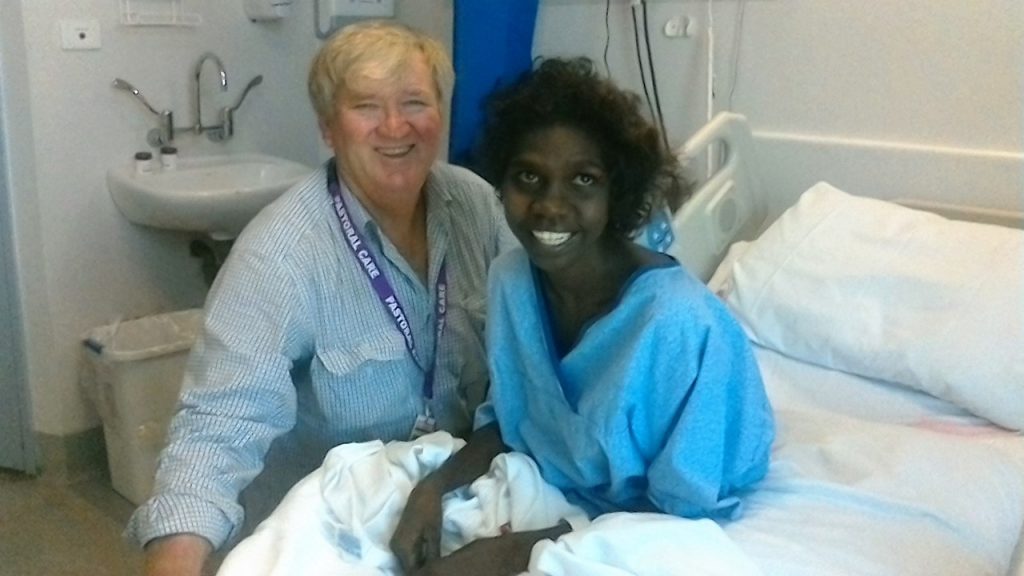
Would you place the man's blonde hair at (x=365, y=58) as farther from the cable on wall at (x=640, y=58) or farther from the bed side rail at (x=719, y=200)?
the cable on wall at (x=640, y=58)

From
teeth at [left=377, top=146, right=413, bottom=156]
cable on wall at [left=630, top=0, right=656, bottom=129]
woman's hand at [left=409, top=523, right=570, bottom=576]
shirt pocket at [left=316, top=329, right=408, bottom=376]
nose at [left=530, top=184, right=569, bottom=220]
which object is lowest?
woman's hand at [left=409, top=523, right=570, bottom=576]

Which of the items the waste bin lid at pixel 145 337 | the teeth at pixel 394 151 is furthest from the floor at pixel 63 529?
the teeth at pixel 394 151

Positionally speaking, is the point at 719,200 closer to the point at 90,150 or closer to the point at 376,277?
the point at 376,277

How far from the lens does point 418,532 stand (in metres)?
1.07

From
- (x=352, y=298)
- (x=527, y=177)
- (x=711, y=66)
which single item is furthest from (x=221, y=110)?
(x=527, y=177)

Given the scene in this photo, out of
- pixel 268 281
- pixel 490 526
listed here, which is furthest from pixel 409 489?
pixel 268 281

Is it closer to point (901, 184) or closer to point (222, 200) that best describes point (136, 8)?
point (222, 200)

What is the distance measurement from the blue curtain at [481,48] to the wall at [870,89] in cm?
34

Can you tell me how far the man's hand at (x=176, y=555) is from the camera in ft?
3.50

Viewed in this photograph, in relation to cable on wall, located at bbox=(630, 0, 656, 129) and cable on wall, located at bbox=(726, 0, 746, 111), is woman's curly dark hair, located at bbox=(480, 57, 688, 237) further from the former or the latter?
cable on wall, located at bbox=(630, 0, 656, 129)

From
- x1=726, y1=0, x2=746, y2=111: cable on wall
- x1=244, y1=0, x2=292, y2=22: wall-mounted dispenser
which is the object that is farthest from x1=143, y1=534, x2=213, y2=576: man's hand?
x1=244, y1=0, x2=292, y2=22: wall-mounted dispenser

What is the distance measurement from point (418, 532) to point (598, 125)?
50 centimetres

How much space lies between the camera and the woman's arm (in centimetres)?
106

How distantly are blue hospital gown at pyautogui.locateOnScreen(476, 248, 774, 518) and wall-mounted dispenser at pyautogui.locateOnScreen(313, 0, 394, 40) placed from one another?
1862 millimetres
